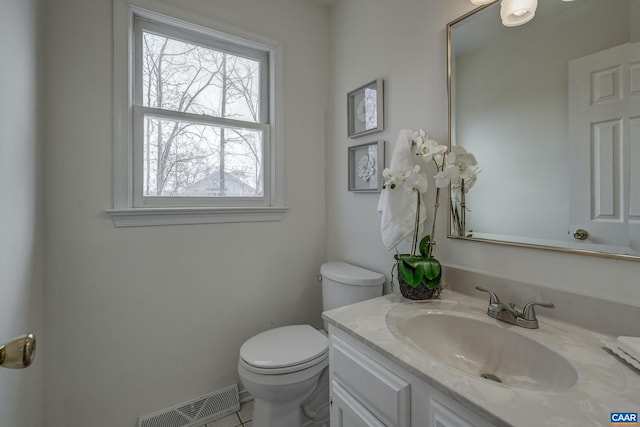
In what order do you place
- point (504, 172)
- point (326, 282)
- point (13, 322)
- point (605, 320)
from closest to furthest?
point (605, 320) < point (13, 322) < point (504, 172) < point (326, 282)

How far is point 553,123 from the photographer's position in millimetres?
857

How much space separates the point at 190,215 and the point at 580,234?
1616mm

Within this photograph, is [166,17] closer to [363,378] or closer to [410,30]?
[410,30]

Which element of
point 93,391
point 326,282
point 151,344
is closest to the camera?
point 93,391

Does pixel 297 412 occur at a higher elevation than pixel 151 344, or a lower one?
lower

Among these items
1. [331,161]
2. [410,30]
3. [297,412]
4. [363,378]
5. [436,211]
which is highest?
[410,30]

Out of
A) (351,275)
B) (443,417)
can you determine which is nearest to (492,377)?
(443,417)

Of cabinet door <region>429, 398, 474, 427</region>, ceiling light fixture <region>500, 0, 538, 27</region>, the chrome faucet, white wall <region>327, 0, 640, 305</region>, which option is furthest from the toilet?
ceiling light fixture <region>500, 0, 538, 27</region>

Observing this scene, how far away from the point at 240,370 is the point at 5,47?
140cm

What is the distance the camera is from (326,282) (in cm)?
157

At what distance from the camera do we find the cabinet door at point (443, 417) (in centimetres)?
55

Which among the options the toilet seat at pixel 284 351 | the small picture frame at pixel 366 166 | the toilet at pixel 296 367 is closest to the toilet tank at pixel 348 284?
the toilet at pixel 296 367

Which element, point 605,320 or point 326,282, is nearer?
point 605,320

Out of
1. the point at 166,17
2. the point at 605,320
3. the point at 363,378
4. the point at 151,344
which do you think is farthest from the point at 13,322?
the point at 605,320
